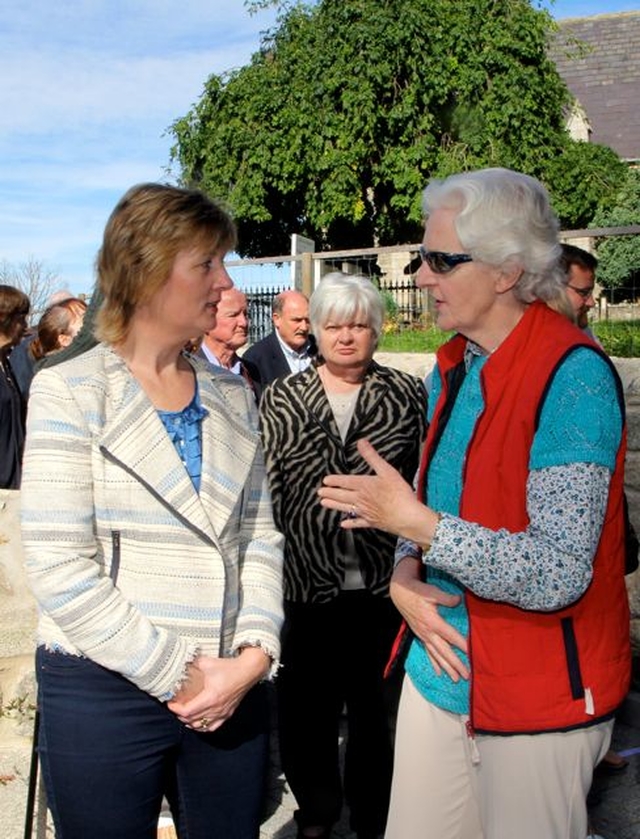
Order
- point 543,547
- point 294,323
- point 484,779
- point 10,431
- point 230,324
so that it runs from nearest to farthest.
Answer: point 543,547 < point 484,779 < point 10,431 < point 230,324 < point 294,323

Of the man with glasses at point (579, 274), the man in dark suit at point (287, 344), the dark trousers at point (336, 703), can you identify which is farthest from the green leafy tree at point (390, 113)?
the dark trousers at point (336, 703)

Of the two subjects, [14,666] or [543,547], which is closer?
[543,547]

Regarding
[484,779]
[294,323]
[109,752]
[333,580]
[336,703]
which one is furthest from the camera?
[294,323]

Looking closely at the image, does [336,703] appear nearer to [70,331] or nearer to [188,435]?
[188,435]

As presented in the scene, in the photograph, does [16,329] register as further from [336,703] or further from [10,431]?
[336,703]

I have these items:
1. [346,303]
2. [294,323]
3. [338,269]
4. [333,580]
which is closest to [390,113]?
[338,269]

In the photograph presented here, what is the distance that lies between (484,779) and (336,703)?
65.1 inches

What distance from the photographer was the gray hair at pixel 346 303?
145 inches

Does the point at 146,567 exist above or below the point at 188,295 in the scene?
below

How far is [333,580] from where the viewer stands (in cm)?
346

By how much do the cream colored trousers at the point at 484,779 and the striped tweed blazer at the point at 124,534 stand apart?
426mm

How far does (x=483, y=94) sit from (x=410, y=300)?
19.4m

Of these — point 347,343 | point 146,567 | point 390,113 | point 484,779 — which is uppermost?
point 390,113

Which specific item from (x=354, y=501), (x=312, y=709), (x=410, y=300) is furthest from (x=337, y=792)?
(x=410, y=300)
